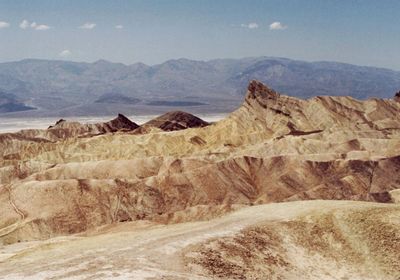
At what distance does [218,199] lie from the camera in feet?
270

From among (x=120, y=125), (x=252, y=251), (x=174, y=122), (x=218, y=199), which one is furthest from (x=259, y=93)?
(x=252, y=251)

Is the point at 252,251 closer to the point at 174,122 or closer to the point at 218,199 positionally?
the point at 218,199

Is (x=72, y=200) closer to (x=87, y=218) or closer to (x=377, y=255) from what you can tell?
(x=87, y=218)

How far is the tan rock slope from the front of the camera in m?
74.9

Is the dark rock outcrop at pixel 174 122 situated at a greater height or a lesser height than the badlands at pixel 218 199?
lesser

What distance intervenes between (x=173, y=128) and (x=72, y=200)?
103m

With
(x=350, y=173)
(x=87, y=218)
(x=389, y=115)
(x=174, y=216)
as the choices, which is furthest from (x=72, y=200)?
(x=389, y=115)

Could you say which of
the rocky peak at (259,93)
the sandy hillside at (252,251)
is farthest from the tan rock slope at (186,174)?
the sandy hillside at (252,251)

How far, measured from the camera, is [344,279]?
36.6m

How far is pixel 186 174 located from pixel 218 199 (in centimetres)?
771

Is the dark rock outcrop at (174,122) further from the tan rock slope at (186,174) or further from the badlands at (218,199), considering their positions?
the tan rock slope at (186,174)

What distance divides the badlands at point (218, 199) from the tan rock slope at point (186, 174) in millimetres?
242

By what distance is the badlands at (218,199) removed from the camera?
35.1m

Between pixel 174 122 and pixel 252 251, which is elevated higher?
pixel 252 251
